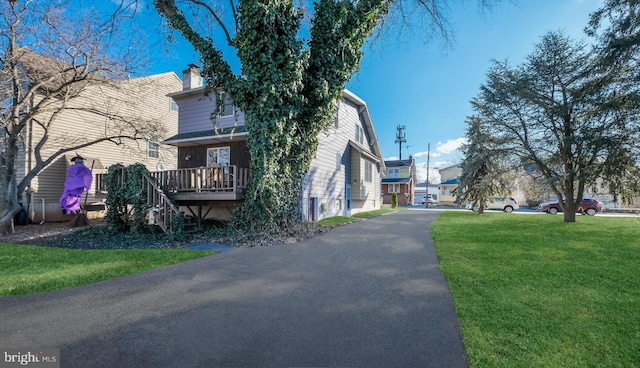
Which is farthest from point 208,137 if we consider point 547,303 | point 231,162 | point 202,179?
point 547,303

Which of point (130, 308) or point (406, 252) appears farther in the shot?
point (406, 252)

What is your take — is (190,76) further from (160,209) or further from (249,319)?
(249,319)

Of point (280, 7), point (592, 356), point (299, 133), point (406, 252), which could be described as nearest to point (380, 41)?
point (280, 7)

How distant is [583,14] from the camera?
1063 centimetres

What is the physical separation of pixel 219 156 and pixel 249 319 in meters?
11.5

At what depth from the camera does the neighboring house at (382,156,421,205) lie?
41625mm

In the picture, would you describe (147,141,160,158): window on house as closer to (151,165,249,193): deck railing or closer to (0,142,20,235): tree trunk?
(0,142,20,235): tree trunk

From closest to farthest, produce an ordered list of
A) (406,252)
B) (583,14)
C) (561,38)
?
(406,252) < (583,14) < (561,38)

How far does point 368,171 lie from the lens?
21609mm

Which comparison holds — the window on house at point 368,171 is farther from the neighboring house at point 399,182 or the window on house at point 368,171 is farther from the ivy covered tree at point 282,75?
the neighboring house at point 399,182

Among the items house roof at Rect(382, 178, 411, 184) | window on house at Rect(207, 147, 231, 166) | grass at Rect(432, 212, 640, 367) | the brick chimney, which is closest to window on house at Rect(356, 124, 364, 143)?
window on house at Rect(207, 147, 231, 166)

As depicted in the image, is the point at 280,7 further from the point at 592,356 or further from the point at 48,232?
the point at 48,232

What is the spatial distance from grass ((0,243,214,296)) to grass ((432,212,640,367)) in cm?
596

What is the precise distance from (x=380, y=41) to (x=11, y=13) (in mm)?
13197
